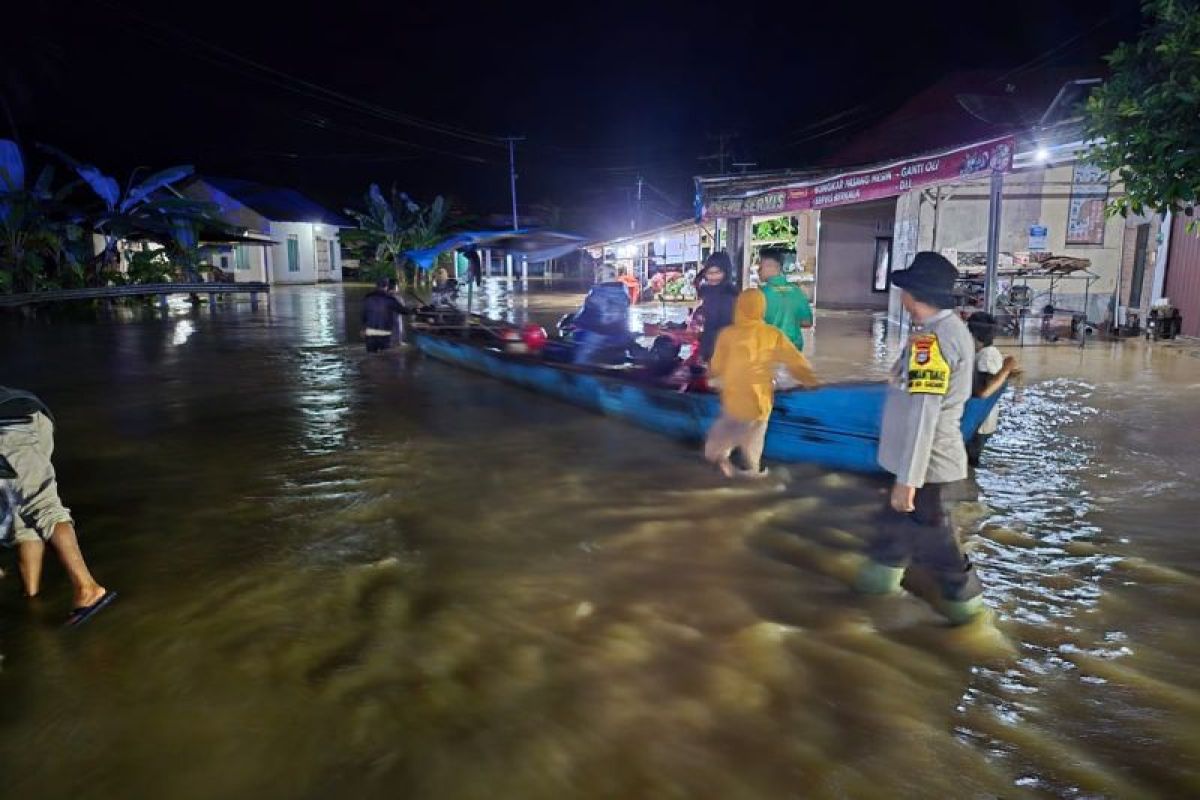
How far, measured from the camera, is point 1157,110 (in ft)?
19.5

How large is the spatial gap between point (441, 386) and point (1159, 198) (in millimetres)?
8634

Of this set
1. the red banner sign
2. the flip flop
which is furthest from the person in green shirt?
the flip flop

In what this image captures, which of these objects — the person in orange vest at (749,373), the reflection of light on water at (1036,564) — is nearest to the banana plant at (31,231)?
the person in orange vest at (749,373)

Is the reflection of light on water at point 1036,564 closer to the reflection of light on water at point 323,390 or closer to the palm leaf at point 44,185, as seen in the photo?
the reflection of light on water at point 323,390

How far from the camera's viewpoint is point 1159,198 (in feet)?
20.9

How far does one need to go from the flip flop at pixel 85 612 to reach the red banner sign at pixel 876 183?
1105cm

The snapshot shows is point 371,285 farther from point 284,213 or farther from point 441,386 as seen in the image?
point 441,386

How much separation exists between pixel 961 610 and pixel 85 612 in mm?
4553

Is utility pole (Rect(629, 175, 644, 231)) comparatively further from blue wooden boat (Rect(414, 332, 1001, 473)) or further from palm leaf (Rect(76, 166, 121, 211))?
blue wooden boat (Rect(414, 332, 1001, 473))

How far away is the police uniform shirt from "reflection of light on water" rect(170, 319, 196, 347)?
16378 millimetres

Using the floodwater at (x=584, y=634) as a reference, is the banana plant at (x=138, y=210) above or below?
above

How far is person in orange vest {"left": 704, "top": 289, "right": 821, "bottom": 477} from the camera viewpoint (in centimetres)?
614

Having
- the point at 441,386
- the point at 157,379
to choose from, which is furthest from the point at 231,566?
the point at 157,379

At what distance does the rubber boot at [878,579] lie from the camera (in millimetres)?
4434
